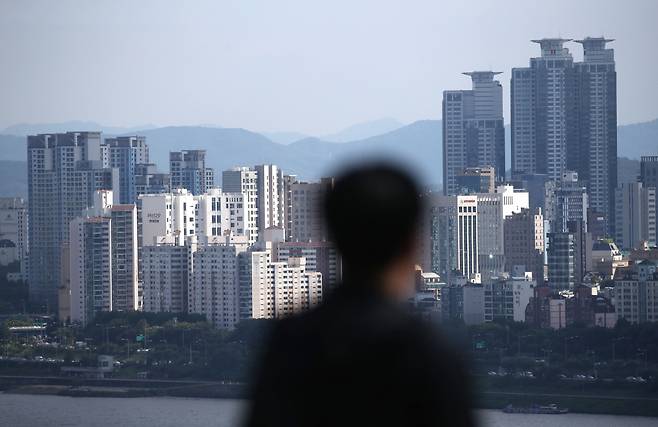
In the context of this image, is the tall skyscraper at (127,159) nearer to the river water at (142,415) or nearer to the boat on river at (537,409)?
the river water at (142,415)

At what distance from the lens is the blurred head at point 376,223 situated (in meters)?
0.78

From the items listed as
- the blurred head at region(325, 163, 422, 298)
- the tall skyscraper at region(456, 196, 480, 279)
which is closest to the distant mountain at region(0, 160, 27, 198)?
the tall skyscraper at region(456, 196, 480, 279)

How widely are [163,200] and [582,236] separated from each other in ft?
11.9

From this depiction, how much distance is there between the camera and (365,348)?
77 cm

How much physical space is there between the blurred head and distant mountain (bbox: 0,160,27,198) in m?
21.4

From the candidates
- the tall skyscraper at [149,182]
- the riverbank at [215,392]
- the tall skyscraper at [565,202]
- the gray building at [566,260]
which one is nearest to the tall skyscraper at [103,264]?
the riverbank at [215,392]

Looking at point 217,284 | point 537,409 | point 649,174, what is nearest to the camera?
point 537,409

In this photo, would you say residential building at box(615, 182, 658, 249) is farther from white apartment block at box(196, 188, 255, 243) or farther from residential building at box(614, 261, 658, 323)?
residential building at box(614, 261, 658, 323)

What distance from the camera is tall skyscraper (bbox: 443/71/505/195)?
948 inches

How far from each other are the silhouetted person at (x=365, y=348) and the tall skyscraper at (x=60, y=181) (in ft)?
51.9

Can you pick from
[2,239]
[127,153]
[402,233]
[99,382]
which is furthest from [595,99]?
[402,233]

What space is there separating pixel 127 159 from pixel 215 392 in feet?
34.9

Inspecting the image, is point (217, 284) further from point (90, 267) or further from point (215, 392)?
point (215, 392)

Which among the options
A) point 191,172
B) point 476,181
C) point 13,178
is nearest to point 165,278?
point 191,172
